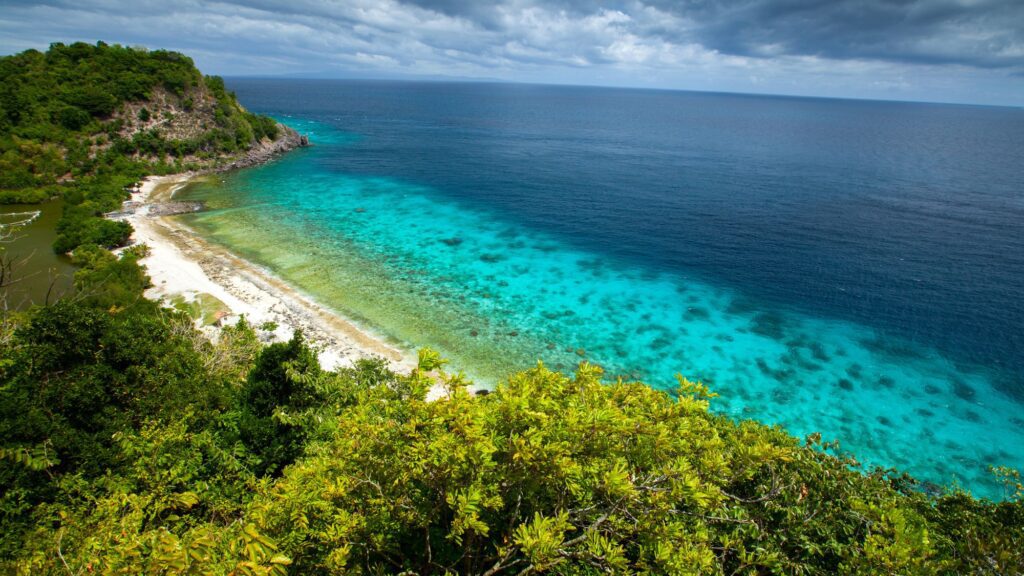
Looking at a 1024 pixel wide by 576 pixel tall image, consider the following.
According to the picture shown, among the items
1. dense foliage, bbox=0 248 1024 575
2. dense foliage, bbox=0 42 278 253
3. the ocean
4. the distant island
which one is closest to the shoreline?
the ocean

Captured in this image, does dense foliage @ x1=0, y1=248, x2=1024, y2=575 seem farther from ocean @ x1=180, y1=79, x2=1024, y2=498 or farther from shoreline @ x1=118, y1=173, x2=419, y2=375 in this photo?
ocean @ x1=180, y1=79, x2=1024, y2=498

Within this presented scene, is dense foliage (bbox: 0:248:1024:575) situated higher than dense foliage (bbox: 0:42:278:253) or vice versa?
dense foliage (bbox: 0:42:278:253)

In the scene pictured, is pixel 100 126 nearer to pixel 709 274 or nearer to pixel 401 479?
pixel 709 274

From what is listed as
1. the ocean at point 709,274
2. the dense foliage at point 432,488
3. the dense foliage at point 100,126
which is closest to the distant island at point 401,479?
the dense foliage at point 432,488

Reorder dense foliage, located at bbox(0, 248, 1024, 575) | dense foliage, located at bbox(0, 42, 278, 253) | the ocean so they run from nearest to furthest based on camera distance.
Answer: dense foliage, located at bbox(0, 248, 1024, 575)
the ocean
dense foliage, located at bbox(0, 42, 278, 253)

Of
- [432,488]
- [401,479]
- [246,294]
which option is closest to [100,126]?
[246,294]

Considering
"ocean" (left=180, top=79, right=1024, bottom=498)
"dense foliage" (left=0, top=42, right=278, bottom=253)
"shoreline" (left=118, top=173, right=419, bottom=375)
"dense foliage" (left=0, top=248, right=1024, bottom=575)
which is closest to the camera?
"dense foliage" (left=0, top=248, right=1024, bottom=575)

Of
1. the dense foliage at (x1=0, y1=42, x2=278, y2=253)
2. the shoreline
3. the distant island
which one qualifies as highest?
the dense foliage at (x1=0, y1=42, x2=278, y2=253)

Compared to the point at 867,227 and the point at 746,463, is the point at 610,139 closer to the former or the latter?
the point at 867,227

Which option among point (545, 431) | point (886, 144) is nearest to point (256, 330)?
point (545, 431)
